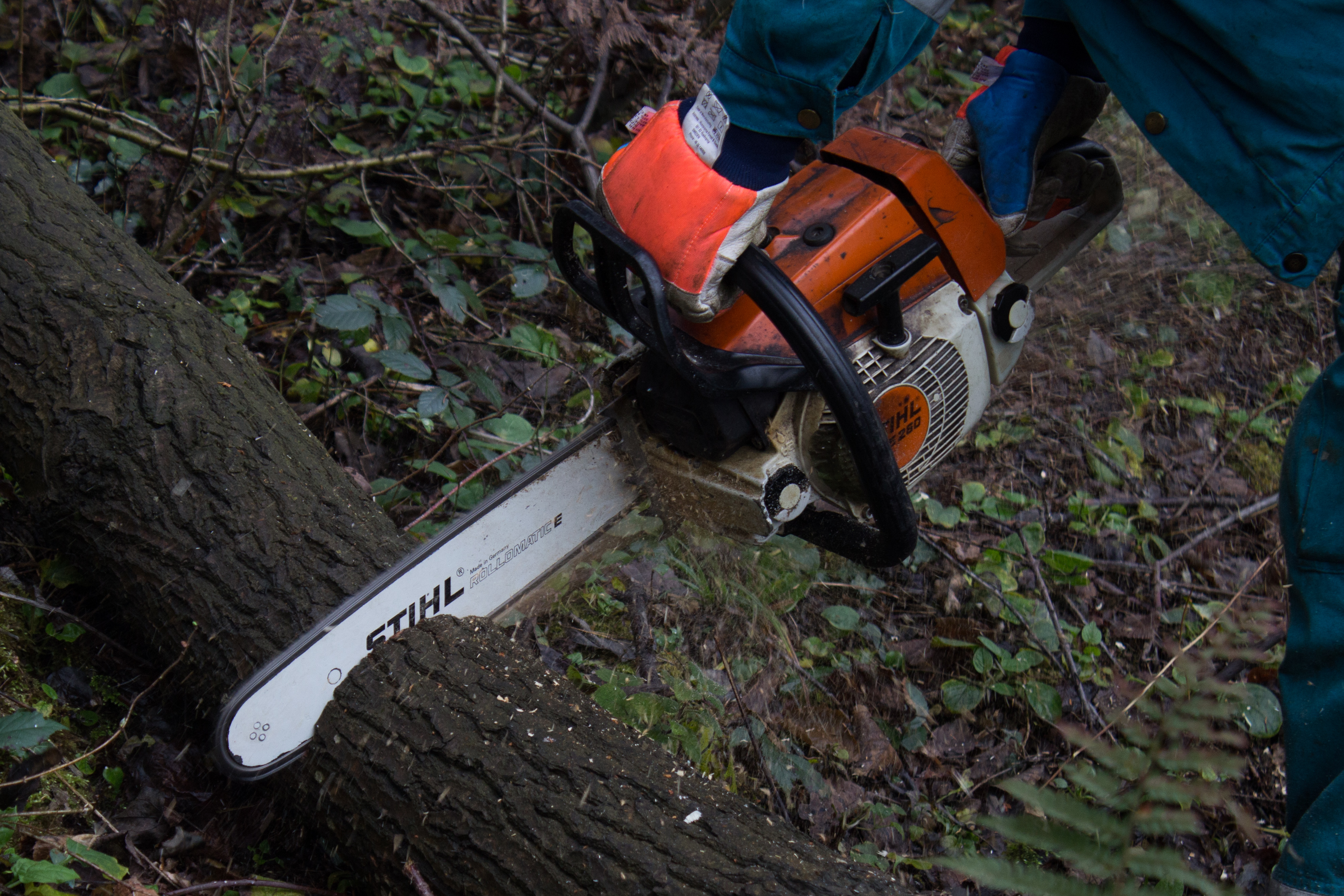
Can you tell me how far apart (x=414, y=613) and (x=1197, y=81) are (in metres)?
1.75

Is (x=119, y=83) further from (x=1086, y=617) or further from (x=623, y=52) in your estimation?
(x=1086, y=617)

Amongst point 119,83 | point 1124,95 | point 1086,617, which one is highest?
point 1124,95

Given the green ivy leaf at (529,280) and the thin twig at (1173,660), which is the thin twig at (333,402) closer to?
the green ivy leaf at (529,280)

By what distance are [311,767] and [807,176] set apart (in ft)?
5.21

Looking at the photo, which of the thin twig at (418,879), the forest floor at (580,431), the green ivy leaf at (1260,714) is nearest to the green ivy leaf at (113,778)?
the forest floor at (580,431)

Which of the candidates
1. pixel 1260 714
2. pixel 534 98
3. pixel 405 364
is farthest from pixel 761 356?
pixel 534 98

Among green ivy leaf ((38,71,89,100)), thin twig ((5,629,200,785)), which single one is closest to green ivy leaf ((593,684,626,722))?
thin twig ((5,629,200,785))

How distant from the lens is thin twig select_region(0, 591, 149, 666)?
6.49 ft

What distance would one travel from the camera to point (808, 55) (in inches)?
59.8

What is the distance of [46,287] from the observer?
2.17 m

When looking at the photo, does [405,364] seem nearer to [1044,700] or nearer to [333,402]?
[333,402]

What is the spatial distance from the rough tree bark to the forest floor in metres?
0.24

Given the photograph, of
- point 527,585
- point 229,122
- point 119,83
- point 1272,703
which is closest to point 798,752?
point 527,585

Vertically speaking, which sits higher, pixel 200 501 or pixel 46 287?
pixel 46 287
